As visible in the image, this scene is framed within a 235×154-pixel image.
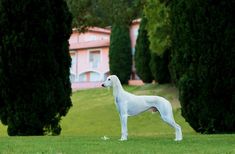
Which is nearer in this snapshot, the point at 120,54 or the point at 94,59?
the point at 120,54

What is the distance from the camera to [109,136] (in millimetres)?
17016

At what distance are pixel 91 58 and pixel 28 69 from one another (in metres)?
41.0

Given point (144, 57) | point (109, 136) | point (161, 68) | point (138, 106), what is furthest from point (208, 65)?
point (144, 57)

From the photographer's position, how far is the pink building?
56875mm

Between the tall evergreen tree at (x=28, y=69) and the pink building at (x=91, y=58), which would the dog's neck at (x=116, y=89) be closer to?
the tall evergreen tree at (x=28, y=69)

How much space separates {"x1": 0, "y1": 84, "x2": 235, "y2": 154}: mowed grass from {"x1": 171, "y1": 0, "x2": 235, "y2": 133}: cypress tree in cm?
91

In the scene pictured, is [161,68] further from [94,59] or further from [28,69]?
[94,59]

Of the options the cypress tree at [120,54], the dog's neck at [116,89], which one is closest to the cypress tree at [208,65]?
the dog's neck at [116,89]

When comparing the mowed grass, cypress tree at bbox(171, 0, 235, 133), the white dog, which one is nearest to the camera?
the mowed grass

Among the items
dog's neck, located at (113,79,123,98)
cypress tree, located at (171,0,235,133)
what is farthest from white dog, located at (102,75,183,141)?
cypress tree, located at (171,0,235,133)

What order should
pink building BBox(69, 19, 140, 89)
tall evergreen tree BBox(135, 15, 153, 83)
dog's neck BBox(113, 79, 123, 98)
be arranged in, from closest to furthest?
dog's neck BBox(113, 79, 123, 98)
tall evergreen tree BBox(135, 15, 153, 83)
pink building BBox(69, 19, 140, 89)

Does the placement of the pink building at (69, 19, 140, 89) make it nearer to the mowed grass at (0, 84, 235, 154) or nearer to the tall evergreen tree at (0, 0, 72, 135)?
the mowed grass at (0, 84, 235, 154)

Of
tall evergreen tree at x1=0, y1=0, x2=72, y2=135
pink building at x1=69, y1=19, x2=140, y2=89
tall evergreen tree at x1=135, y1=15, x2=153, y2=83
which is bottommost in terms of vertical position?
pink building at x1=69, y1=19, x2=140, y2=89

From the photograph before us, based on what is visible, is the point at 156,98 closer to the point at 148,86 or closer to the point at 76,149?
the point at 76,149
